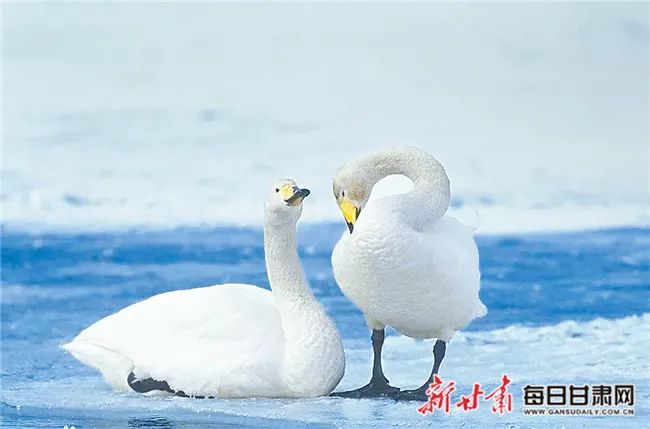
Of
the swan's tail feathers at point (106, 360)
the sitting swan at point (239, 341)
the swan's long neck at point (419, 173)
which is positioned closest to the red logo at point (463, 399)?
the sitting swan at point (239, 341)

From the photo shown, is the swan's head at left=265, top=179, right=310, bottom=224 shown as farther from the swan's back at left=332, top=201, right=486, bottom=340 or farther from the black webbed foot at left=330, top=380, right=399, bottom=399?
the black webbed foot at left=330, top=380, right=399, bottom=399

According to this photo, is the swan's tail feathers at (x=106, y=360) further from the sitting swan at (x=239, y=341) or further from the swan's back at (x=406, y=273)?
the swan's back at (x=406, y=273)

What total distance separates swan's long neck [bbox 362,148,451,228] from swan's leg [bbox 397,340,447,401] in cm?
Answer: 53

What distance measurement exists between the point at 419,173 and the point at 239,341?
105cm

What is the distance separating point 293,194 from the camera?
21.0 ft

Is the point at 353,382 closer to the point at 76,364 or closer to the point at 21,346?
the point at 76,364

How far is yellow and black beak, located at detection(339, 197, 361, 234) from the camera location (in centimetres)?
671

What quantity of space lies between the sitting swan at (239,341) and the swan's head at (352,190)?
30 centimetres

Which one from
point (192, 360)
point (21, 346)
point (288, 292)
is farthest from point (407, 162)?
point (21, 346)

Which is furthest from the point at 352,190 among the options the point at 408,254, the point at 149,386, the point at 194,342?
the point at 149,386

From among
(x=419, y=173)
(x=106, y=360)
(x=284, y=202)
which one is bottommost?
(x=106, y=360)

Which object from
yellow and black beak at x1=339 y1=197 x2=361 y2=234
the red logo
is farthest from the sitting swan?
the red logo

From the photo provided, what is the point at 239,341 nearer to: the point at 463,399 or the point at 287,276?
the point at 287,276

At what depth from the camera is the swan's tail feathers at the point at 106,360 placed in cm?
654
